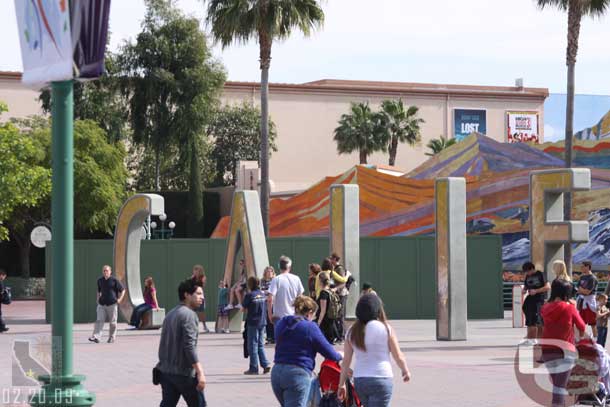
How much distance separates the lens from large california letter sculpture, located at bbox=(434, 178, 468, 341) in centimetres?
2425

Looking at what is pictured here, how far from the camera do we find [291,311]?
17.7 metres

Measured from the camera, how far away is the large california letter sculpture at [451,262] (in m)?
24.2

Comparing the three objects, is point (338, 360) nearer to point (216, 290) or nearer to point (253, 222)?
point (253, 222)

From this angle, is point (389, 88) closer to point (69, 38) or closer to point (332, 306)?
point (332, 306)

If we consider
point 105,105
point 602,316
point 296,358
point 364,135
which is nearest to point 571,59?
point 602,316

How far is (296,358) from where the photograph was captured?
33.7 ft

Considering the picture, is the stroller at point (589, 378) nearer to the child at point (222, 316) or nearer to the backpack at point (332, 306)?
the backpack at point (332, 306)

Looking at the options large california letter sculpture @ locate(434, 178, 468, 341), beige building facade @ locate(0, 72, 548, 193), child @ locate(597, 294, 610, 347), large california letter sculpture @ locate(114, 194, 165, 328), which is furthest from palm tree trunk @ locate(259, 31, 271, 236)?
beige building facade @ locate(0, 72, 548, 193)

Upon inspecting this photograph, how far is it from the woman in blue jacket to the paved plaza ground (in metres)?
3.68

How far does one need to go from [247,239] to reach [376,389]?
18536 mm

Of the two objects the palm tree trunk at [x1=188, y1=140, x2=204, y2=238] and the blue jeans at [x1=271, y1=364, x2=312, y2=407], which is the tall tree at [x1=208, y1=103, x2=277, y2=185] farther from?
the blue jeans at [x1=271, y1=364, x2=312, y2=407]

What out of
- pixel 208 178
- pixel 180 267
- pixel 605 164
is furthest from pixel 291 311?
pixel 208 178

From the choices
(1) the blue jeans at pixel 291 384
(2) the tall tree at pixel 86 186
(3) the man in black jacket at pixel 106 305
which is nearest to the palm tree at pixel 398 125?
(2) the tall tree at pixel 86 186

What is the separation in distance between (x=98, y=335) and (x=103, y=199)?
30360 mm
